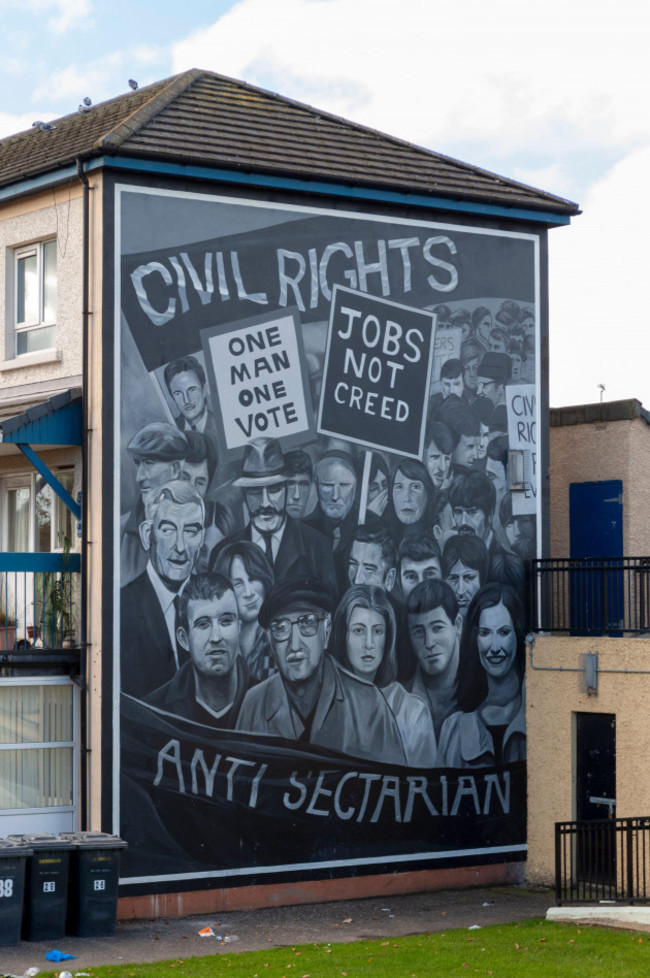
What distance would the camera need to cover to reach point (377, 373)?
18.8 meters

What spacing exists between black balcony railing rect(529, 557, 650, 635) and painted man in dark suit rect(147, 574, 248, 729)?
179 inches

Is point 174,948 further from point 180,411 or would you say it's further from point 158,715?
point 180,411

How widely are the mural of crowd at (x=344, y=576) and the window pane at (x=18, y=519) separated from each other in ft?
9.70

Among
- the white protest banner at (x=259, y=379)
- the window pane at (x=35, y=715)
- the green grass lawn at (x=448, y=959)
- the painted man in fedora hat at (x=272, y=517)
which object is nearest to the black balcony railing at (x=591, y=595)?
the painted man in fedora hat at (x=272, y=517)

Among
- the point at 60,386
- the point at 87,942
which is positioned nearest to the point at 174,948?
the point at 87,942

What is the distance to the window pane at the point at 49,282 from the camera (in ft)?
59.8

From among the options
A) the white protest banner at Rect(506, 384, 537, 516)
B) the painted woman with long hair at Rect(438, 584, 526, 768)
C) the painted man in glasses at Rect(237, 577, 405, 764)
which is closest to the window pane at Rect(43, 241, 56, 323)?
the painted man in glasses at Rect(237, 577, 405, 764)

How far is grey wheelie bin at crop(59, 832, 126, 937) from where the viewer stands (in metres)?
15.4

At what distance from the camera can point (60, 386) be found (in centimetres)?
1764

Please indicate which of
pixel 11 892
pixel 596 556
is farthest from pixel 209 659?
pixel 596 556

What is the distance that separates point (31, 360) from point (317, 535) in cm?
427

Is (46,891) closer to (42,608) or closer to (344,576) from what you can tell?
(42,608)

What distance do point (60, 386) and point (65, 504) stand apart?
4.82ft

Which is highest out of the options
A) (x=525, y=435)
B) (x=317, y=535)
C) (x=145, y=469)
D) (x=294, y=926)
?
(x=525, y=435)
